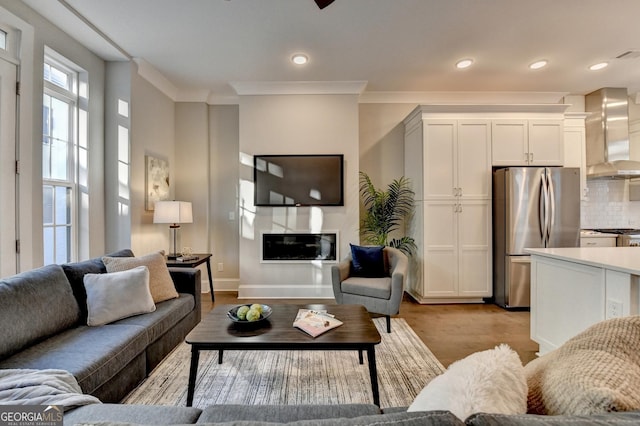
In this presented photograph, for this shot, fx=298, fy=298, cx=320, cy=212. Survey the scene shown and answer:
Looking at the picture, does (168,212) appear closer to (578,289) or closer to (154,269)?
(154,269)

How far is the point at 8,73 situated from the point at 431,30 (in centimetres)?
350

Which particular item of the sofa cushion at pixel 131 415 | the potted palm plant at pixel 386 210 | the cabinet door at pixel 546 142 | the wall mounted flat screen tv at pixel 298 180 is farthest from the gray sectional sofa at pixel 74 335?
the cabinet door at pixel 546 142

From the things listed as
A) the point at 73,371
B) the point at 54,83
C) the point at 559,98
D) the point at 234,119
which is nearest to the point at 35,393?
the point at 73,371

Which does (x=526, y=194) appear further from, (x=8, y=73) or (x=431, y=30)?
(x=8, y=73)

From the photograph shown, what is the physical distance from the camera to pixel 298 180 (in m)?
3.97

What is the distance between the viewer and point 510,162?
3736mm

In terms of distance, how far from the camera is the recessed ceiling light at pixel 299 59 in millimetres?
3232

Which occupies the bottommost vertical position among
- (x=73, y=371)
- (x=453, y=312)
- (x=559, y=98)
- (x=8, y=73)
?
(x=453, y=312)

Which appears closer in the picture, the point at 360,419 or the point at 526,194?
the point at 360,419

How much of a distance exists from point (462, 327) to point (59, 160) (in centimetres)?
429

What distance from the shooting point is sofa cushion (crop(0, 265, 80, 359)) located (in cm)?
152

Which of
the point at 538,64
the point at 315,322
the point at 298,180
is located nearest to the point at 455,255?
the point at 298,180

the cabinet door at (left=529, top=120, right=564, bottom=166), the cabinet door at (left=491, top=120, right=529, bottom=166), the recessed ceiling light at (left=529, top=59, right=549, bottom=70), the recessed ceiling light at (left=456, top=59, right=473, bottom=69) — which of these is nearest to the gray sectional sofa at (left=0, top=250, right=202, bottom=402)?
the recessed ceiling light at (left=456, top=59, right=473, bottom=69)

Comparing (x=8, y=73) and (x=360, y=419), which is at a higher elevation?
(x=8, y=73)
